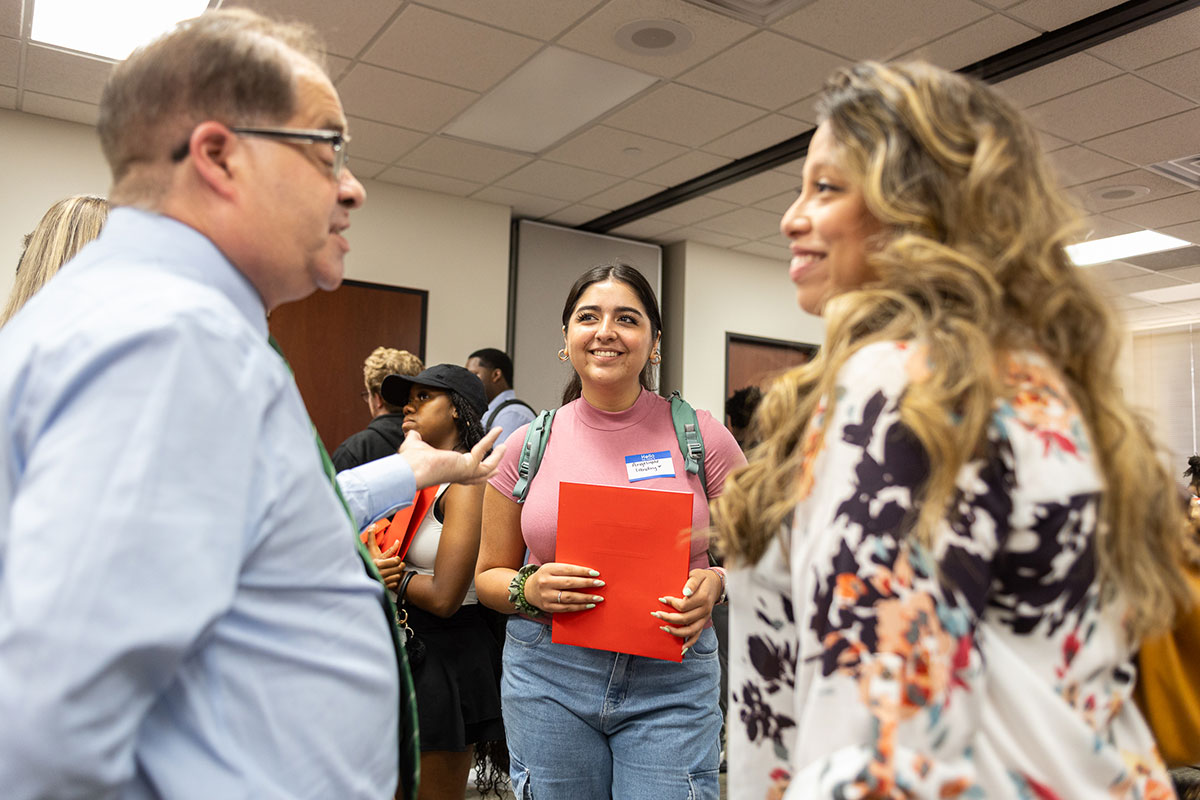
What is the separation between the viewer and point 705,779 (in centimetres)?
161

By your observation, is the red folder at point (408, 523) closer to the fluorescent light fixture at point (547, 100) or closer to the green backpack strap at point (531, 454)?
the green backpack strap at point (531, 454)

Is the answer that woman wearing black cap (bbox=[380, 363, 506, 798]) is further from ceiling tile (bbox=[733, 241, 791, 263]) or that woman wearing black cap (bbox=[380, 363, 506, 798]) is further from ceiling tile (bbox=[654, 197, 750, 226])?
ceiling tile (bbox=[733, 241, 791, 263])

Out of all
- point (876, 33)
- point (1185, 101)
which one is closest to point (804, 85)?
point (876, 33)

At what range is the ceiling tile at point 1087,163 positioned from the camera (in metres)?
4.73

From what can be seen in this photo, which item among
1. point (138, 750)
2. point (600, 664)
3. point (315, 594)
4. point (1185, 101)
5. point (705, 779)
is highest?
point (1185, 101)

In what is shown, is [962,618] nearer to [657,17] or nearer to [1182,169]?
[657,17]

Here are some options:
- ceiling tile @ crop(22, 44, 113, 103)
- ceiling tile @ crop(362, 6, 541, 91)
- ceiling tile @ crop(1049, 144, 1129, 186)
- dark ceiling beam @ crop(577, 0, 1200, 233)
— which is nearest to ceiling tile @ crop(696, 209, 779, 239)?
dark ceiling beam @ crop(577, 0, 1200, 233)

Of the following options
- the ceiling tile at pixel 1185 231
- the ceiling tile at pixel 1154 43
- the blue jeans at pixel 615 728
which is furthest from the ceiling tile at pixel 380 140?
the ceiling tile at pixel 1185 231

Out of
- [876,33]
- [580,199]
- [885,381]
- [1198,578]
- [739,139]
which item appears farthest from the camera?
[580,199]

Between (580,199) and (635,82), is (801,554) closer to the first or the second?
(635,82)

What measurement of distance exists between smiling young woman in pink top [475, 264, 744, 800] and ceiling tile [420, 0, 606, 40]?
6.76ft

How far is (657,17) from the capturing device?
3533 millimetres

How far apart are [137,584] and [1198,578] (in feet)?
3.10

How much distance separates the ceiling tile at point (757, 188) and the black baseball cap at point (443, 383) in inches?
130
